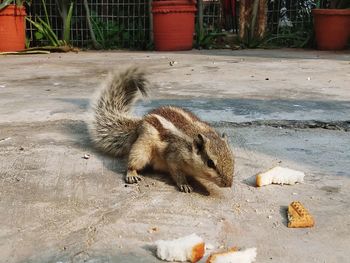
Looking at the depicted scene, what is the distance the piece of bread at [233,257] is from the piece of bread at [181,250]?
0.05 m

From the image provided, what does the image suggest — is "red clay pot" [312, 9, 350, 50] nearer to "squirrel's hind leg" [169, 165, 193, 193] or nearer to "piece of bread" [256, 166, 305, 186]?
"piece of bread" [256, 166, 305, 186]

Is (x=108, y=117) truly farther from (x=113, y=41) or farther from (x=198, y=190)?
(x=113, y=41)

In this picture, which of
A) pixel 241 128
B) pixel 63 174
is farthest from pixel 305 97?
pixel 63 174

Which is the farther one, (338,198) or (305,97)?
(305,97)

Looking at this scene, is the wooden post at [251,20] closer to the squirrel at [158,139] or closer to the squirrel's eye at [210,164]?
the squirrel at [158,139]

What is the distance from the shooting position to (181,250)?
200 cm

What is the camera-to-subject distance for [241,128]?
12.2 ft

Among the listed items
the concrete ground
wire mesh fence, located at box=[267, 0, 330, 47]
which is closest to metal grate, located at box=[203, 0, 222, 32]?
wire mesh fence, located at box=[267, 0, 330, 47]

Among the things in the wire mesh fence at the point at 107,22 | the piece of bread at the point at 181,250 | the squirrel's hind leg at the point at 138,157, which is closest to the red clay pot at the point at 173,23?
the wire mesh fence at the point at 107,22

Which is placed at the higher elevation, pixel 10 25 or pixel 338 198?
pixel 10 25

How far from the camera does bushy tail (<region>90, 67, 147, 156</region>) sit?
3.20 meters

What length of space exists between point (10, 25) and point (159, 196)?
22.6 ft

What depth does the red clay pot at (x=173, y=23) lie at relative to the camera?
29.0ft

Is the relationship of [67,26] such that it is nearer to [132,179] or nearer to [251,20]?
[251,20]
